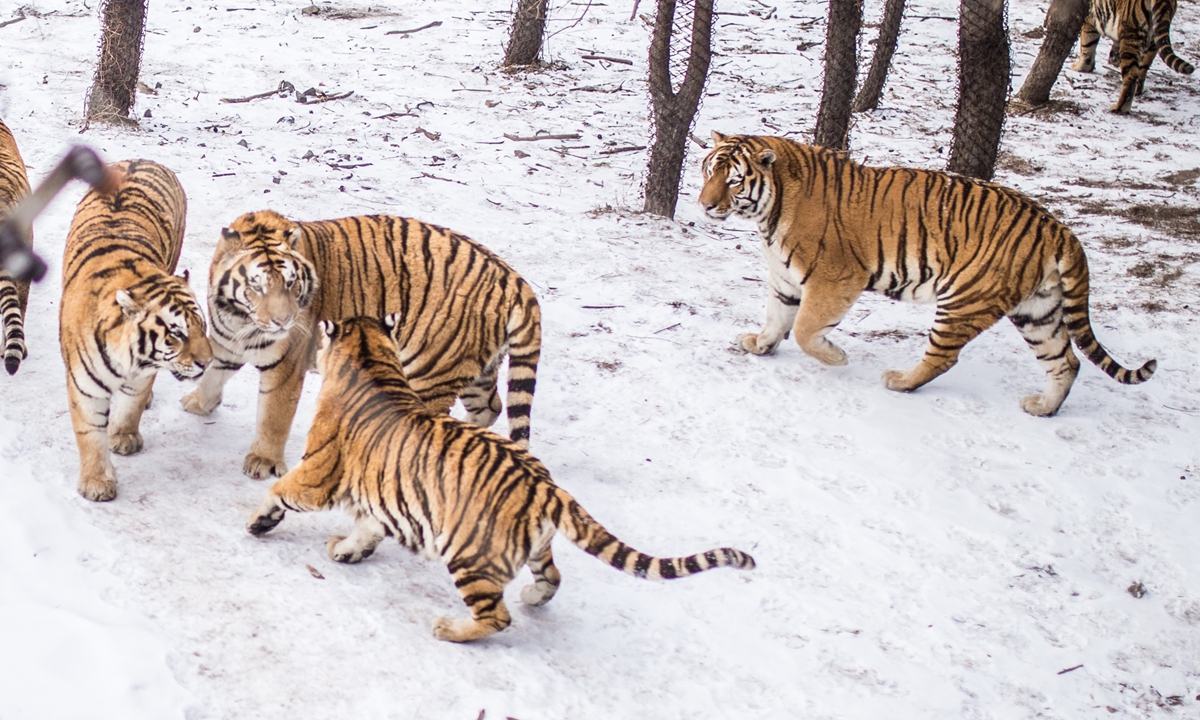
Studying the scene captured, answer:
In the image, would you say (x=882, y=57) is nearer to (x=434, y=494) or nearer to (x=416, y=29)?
(x=416, y=29)

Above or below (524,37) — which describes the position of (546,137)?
below

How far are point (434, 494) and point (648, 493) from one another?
57.0 inches

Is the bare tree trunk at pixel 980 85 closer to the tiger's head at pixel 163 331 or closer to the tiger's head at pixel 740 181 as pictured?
the tiger's head at pixel 740 181

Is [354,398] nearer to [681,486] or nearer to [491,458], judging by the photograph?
[491,458]

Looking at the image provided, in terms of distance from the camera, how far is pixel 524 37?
10484 millimetres

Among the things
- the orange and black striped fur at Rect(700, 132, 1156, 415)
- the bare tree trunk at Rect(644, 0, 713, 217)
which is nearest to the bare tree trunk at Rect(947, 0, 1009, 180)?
the orange and black striped fur at Rect(700, 132, 1156, 415)

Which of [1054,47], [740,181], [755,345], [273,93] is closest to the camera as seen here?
[740,181]

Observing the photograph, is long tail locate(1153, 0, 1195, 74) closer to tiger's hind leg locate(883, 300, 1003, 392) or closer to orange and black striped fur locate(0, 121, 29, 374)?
tiger's hind leg locate(883, 300, 1003, 392)

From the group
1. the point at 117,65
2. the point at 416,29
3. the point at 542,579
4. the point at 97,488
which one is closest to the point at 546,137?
the point at 117,65

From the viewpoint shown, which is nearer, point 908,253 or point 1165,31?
point 908,253

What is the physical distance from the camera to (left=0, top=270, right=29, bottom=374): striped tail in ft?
14.6

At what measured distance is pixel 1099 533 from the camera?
182 inches

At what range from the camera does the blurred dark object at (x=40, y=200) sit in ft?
1.92

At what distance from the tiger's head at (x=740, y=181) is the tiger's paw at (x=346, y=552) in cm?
288
